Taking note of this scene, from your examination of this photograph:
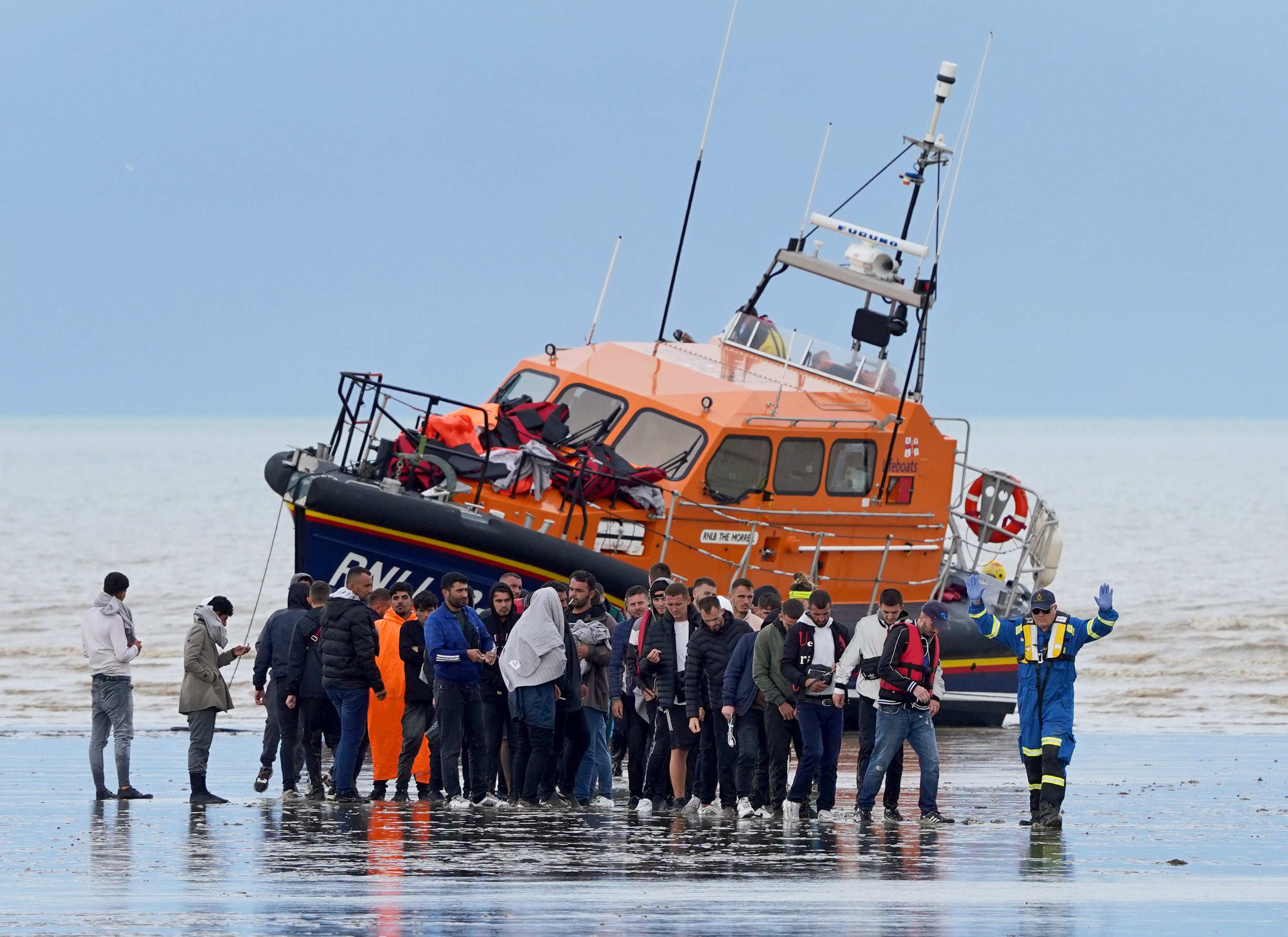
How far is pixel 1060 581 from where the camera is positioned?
40719 millimetres

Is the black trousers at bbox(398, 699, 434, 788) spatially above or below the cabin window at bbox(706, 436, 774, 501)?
below

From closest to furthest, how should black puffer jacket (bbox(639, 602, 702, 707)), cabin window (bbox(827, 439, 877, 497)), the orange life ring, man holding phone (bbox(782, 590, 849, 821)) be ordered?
man holding phone (bbox(782, 590, 849, 821))
black puffer jacket (bbox(639, 602, 702, 707))
cabin window (bbox(827, 439, 877, 497))
the orange life ring

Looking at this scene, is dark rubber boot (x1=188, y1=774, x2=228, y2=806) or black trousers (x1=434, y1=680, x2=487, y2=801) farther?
dark rubber boot (x1=188, y1=774, x2=228, y2=806)

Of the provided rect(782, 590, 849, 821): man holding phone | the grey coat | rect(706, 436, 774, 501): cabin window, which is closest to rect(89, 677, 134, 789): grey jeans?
the grey coat

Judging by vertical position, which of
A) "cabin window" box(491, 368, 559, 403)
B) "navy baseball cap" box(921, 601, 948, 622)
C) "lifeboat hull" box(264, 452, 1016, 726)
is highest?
"cabin window" box(491, 368, 559, 403)

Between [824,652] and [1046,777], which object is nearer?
[1046,777]

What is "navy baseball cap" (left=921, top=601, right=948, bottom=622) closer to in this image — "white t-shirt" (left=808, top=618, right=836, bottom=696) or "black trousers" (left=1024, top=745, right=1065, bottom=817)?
"white t-shirt" (left=808, top=618, right=836, bottom=696)

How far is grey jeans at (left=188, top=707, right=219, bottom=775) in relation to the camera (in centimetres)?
1141

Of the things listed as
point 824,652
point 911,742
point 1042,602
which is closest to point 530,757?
point 824,652

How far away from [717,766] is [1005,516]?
325 inches

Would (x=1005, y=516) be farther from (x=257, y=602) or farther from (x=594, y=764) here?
(x=594, y=764)

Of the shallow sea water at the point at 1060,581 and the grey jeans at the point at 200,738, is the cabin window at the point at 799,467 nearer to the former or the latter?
the shallow sea water at the point at 1060,581

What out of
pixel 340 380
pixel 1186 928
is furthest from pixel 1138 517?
pixel 1186 928

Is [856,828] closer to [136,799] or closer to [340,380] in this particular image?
[136,799]
